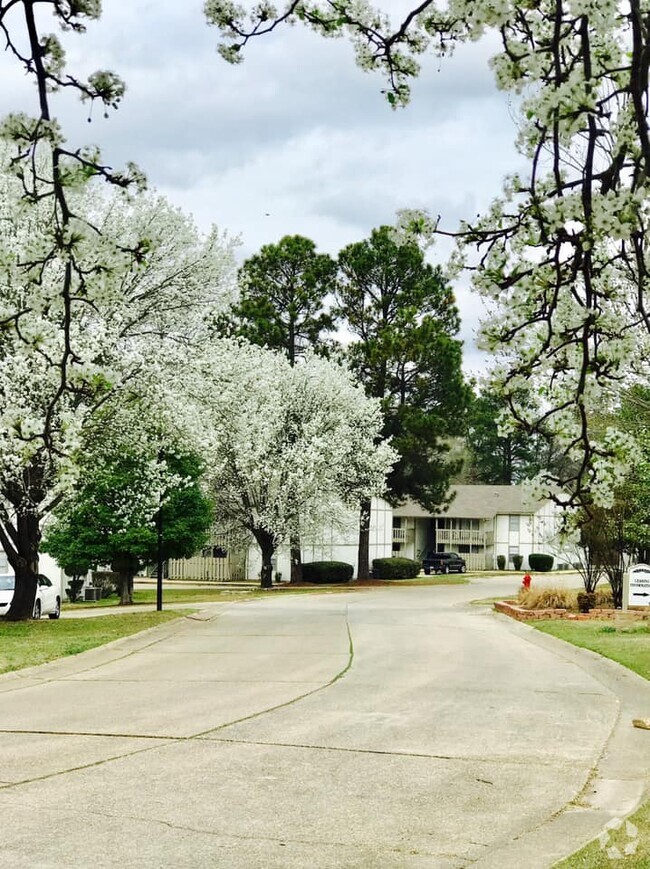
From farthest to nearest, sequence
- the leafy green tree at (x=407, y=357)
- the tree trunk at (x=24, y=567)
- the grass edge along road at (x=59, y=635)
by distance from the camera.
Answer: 1. the leafy green tree at (x=407, y=357)
2. the tree trunk at (x=24, y=567)
3. the grass edge along road at (x=59, y=635)

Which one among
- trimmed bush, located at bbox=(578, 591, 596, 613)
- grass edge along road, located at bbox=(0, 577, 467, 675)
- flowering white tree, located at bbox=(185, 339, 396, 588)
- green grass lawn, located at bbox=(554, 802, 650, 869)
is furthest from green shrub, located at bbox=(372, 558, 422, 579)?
green grass lawn, located at bbox=(554, 802, 650, 869)

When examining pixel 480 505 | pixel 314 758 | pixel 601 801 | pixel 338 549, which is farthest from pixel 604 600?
pixel 480 505

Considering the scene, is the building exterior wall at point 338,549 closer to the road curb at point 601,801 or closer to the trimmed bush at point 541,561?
the trimmed bush at point 541,561

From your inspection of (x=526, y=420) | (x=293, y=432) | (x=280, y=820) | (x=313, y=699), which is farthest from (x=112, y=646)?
(x=293, y=432)

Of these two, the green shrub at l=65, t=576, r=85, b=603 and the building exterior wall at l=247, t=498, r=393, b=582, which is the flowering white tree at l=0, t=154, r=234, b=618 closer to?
the green shrub at l=65, t=576, r=85, b=603

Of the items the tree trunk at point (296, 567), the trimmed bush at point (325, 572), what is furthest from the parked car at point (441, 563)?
the tree trunk at point (296, 567)

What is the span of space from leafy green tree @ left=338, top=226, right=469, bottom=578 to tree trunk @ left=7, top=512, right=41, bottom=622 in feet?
85.1

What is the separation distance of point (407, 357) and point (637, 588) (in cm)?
2368

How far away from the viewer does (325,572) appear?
48.8 meters

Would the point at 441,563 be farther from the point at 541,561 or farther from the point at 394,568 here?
the point at 394,568

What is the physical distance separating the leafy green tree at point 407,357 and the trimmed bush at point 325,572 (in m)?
2.53

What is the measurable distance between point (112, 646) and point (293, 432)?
26.4 m

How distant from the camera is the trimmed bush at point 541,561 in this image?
6862 cm

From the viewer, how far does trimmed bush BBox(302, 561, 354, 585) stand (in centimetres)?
4888
